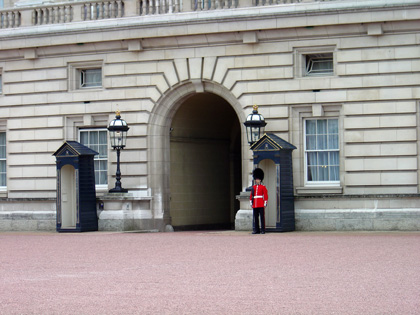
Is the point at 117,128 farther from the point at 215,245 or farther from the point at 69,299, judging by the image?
the point at 69,299

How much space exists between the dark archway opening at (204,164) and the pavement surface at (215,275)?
5.73 m

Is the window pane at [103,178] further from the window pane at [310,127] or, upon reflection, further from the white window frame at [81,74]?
the window pane at [310,127]

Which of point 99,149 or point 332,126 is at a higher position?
point 332,126

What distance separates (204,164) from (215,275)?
45.6 feet

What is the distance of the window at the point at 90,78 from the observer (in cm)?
2530

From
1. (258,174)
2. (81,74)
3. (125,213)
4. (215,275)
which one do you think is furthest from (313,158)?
(215,275)

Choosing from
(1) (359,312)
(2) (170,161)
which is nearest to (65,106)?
(2) (170,161)

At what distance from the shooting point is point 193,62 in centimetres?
2397

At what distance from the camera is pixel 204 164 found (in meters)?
26.9

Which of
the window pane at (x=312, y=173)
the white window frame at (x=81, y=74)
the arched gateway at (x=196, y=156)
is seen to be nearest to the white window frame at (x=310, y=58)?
the arched gateway at (x=196, y=156)

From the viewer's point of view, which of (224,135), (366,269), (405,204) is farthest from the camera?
(224,135)

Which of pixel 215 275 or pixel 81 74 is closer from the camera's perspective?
pixel 215 275

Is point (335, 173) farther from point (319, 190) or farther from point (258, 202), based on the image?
point (258, 202)

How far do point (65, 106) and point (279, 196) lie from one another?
6.47m
